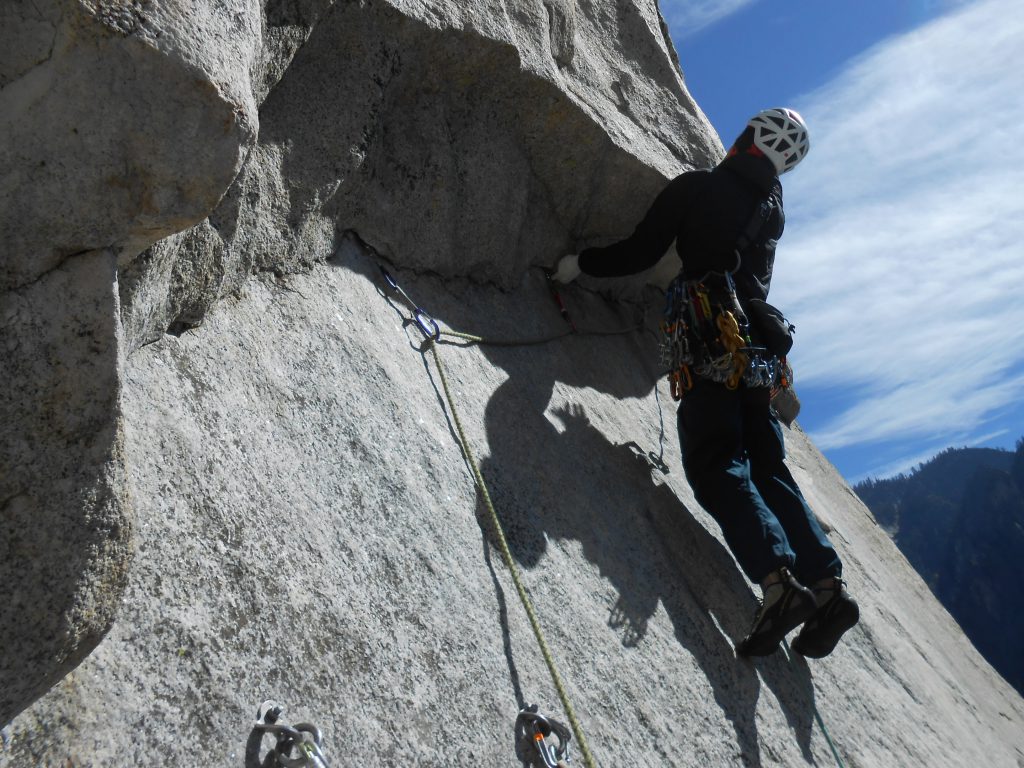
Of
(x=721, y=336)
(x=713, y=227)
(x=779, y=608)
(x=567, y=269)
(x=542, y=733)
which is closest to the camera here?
(x=542, y=733)

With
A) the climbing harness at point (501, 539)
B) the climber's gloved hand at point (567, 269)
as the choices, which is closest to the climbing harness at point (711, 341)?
the climber's gloved hand at point (567, 269)

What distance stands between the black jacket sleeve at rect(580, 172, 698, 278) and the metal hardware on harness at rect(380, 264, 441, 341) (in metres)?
1.18

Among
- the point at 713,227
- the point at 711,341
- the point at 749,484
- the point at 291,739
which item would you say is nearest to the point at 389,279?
the point at 711,341

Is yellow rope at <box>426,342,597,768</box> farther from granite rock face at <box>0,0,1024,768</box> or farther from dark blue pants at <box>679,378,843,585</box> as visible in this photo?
dark blue pants at <box>679,378,843,585</box>

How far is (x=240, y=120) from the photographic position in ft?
6.04

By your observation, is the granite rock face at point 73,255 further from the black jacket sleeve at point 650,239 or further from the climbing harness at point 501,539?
the black jacket sleeve at point 650,239

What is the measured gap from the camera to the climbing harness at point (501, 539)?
2.50 meters

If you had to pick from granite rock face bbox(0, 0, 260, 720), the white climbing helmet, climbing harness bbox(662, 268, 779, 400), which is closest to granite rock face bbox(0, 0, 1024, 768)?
granite rock face bbox(0, 0, 260, 720)

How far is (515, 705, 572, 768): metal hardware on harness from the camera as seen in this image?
2.38 meters

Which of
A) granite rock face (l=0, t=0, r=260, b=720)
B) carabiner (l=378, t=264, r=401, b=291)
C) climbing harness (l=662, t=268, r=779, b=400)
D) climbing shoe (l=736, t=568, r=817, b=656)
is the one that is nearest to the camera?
granite rock face (l=0, t=0, r=260, b=720)

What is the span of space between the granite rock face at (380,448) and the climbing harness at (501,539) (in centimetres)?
4

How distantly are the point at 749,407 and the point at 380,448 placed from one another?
1.72m

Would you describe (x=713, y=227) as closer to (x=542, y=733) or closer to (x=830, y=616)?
(x=830, y=616)

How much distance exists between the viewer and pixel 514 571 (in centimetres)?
273
